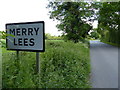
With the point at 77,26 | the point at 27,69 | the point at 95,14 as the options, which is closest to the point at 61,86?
the point at 27,69

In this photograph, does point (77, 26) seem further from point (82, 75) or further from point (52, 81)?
point (52, 81)

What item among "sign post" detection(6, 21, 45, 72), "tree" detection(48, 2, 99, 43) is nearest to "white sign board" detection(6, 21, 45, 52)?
"sign post" detection(6, 21, 45, 72)

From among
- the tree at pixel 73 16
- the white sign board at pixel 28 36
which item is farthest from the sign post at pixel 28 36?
the tree at pixel 73 16

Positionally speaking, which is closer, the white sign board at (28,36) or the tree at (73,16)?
the white sign board at (28,36)

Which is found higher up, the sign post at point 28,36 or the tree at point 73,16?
the tree at point 73,16

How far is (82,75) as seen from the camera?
9.59 feet

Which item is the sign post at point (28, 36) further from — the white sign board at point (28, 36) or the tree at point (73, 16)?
the tree at point (73, 16)

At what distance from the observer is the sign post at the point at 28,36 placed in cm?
207

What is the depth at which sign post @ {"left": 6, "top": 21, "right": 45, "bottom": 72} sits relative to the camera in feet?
6.81

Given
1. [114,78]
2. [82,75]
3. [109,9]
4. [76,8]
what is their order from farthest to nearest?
1. [109,9]
2. [76,8]
3. [114,78]
4. [82,75]

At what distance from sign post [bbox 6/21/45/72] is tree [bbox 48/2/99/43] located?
860cm

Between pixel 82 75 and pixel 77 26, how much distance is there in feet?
28.2

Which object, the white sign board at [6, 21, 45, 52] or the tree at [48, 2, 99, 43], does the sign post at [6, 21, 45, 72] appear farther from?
the tree at [48, 2, 99, 43]

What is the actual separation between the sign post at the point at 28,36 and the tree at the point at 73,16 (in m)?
8.60
